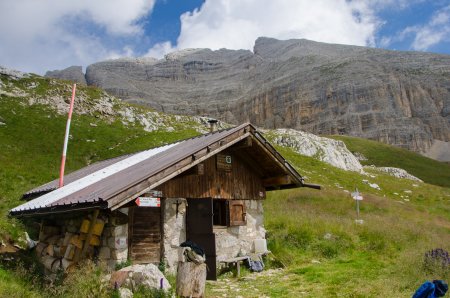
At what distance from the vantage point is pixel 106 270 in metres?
11.7

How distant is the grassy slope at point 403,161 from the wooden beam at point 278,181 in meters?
89.2

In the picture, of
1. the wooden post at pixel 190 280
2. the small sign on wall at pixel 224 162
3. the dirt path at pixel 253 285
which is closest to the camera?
the wooden post at pixel 190 280

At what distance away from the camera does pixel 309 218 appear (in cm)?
2067

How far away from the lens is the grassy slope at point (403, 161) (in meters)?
103

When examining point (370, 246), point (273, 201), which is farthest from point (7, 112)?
point (370, 246)

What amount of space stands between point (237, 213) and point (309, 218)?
6.24 meters

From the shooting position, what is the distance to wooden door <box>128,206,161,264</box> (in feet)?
41.5

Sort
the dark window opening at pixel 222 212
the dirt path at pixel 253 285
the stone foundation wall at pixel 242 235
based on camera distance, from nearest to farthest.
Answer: the dirt path at pixel 253 285, the stone foundation wall at pixel 242 235, the dark window opening at pixel 222 212

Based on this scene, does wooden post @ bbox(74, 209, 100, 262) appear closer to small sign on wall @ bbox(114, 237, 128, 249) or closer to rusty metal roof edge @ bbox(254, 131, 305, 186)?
small sign on wall @ bbox(114, 237, 128, 249)

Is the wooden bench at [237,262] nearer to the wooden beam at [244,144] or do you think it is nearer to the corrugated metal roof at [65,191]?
the wooden beam at [244,144]

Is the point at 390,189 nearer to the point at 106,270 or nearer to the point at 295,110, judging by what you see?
the point at 106,270

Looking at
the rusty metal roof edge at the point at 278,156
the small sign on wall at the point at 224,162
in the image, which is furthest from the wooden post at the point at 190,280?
the rusty metal roof edge at the point at 278,156

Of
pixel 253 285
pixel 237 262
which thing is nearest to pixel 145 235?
pixel 237 262

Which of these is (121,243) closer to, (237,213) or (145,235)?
(145,235)
